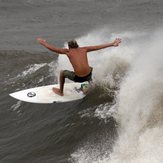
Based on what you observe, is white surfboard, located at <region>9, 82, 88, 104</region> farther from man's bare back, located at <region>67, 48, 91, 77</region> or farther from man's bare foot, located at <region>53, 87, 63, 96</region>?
man's bare back, located at <region>67, 48, 91, 77</region>

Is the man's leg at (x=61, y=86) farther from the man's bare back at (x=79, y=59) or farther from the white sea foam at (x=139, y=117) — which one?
the white sea foam at (x=139, y=117)

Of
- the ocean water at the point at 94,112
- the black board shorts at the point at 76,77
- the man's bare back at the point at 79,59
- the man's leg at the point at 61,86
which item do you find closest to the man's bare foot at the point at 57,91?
the man's leg at the point at 61,86

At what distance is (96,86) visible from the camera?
1229 centimetres

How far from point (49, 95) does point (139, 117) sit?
11.5 ft

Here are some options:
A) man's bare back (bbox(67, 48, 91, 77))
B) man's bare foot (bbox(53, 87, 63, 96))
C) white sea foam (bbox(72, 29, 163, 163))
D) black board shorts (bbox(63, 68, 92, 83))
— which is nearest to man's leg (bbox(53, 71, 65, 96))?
man's bare foot (bbox(53, 87, 63, 96))

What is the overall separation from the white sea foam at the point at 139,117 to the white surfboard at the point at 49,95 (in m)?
1.37

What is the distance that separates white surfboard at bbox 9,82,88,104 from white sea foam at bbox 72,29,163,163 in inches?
53.8

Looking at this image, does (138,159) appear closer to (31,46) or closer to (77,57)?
(77,57)

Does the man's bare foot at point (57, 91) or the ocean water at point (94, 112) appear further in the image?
the man's bare foot at point (57, 91)

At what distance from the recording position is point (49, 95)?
1216cm

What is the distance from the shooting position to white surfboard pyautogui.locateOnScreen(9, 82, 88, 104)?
39.2ft

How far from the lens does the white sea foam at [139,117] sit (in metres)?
8.12

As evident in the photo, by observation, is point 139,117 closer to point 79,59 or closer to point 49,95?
point 79,59

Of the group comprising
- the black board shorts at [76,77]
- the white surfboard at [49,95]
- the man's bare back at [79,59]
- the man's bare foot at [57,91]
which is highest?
the man's bare back at [79,59]
